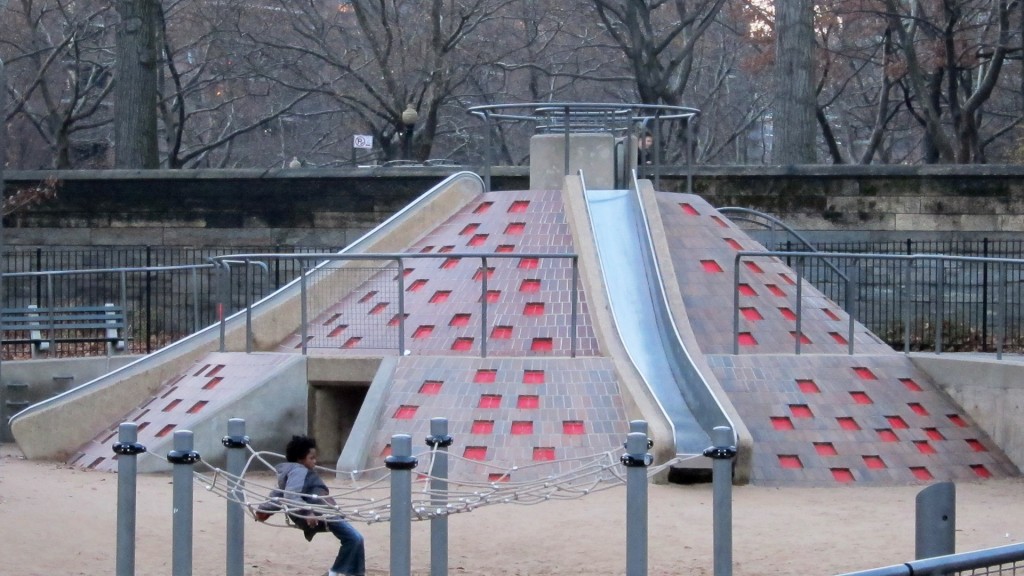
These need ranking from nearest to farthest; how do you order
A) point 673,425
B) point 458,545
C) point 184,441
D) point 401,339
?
1. point 184,441
2. point 458,545
3. point 673,425
4. point 401,339

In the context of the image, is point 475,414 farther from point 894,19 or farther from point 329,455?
point 894,19

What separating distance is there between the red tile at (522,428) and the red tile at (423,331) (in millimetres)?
2053

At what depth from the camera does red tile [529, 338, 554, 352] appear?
15.5m

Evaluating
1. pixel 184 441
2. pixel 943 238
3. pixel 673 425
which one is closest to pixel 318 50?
pixel 943 238

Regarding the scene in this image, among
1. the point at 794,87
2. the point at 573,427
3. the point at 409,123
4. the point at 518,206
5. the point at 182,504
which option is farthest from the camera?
the point at 409,123

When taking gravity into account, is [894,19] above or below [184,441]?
above

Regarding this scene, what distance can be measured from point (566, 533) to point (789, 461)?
11.1 ft

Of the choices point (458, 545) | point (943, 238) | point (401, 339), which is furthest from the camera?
point (943, 238)

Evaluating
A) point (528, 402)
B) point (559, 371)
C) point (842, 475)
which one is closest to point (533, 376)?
point (559, 371)

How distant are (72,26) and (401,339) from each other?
26074 millimetres

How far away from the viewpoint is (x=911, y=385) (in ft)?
51.9

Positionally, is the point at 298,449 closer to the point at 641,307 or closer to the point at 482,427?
the point at 482,427

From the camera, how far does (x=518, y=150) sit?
53.0 m

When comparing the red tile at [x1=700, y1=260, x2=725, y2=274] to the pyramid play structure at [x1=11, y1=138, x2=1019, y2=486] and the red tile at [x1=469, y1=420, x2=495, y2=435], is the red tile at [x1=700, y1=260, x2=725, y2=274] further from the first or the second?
the red tile at [x1=469, y1=420, x2=495, y2=435]
